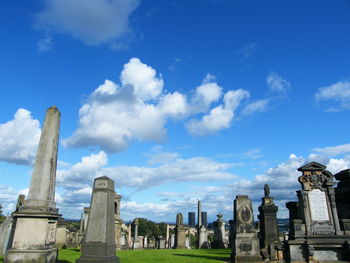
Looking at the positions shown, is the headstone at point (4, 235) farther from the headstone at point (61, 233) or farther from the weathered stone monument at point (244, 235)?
the weathered stone monument at point (244, 235)

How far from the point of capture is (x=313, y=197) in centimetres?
1190

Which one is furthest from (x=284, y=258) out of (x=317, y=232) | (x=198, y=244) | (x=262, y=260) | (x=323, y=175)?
(x=198, y=244)

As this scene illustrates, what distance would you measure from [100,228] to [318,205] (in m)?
9.59

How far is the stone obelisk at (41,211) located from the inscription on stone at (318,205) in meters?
10.4

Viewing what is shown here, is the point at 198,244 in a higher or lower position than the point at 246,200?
lower

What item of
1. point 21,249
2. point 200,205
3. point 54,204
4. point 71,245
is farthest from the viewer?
point 200,205

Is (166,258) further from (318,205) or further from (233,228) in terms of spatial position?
(318,205)

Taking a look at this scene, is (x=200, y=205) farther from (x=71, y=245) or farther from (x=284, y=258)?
(x=284, y=258)

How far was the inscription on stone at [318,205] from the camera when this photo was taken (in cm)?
1163

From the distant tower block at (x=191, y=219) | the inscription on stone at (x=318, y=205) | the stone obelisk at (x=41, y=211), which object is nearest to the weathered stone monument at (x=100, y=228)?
the stone obelisk at (x=41, y=211)

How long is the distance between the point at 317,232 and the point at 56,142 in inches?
438

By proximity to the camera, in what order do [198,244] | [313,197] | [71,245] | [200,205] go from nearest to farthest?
[313,197]
[71,245]
[198,244]
[200,205]

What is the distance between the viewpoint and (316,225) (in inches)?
453

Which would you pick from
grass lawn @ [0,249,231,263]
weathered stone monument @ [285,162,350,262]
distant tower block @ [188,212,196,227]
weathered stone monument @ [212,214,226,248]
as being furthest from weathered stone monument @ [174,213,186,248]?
distant tower block @ [188,212,196,227]
